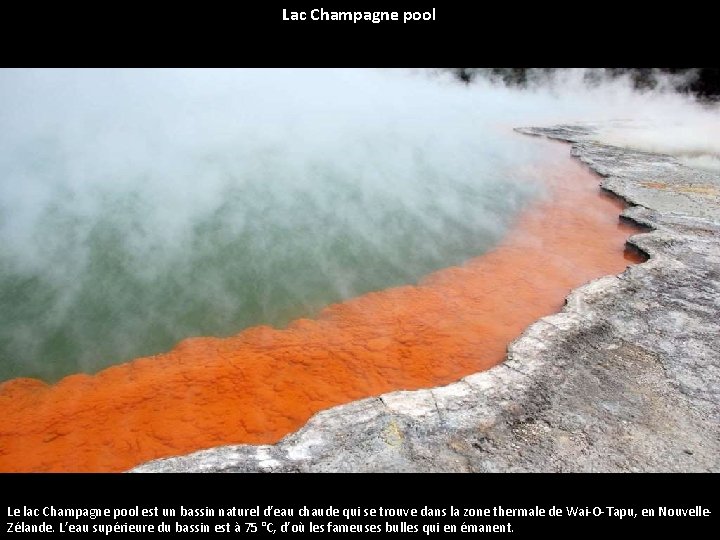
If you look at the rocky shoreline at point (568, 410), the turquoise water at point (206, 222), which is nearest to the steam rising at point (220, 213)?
the turquoise water at point (206, 222)

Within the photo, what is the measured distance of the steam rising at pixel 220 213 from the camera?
4270 millimetres

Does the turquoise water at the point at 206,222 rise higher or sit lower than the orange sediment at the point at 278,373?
higher

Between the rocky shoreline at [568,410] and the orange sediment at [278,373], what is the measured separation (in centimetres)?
42

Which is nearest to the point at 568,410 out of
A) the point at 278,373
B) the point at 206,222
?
the point at 278,373

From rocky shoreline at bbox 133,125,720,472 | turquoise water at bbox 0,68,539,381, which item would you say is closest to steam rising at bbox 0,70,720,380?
turquoise water at bbox 0,68,539,381

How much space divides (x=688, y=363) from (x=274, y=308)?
3190 mm

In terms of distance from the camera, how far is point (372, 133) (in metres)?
11.5

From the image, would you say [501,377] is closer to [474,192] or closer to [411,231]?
[411,231]

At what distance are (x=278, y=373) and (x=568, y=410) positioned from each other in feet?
6.41

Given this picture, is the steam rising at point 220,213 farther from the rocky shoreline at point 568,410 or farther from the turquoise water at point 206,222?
the rocky shoreline at point 568,410

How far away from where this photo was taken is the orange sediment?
9.50 ft

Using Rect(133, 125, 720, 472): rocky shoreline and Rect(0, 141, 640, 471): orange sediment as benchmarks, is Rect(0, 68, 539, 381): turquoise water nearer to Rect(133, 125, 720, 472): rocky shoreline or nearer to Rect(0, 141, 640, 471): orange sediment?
Rect(0, 141, 640, 471): orange sediment

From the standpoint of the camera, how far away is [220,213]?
6332 millimetres

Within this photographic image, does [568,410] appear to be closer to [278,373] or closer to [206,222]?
[278,373]
